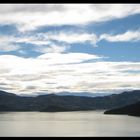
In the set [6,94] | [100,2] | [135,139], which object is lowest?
[135,139]

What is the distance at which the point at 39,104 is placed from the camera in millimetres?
103625

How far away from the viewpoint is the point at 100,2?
2.28 meters

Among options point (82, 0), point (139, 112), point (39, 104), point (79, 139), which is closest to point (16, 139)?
→ point (79, 139)

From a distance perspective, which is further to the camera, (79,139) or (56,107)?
(56,107)

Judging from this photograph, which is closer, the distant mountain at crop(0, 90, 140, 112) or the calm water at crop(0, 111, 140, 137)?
the calm water at crop(0, 111, 140, 137)

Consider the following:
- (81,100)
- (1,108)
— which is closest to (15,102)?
(1,108)

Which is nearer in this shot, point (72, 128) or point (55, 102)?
point (72, 128)

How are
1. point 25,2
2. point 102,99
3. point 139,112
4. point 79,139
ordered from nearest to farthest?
point 79,139 < point 25,2 < point 139,112 < point 102,99

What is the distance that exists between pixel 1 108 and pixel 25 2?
347 ft

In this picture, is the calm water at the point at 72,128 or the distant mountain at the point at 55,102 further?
the distant mountain at the point at 55,102

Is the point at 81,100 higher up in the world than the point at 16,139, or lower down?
higher up

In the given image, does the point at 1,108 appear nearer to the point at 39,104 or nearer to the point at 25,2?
the point at 39,104

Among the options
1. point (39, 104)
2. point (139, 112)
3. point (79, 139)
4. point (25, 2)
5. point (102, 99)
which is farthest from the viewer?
point (102, 99)

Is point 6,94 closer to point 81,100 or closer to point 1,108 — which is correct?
point 1,108
